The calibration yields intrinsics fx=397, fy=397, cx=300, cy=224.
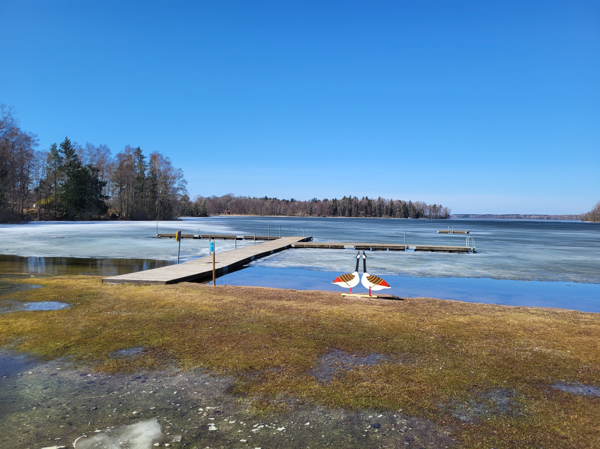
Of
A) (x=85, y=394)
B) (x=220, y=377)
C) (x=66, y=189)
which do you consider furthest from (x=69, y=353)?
(x=66, y=189)

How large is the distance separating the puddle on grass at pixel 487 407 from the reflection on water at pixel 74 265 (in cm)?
1340

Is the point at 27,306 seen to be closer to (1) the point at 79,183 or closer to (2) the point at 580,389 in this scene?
(2) the point at 580,389

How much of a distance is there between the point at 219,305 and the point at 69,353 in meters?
3.38

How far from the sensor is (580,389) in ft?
15.1

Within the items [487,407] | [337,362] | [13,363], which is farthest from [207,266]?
[487,407]

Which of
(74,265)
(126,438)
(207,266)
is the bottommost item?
(74,265)

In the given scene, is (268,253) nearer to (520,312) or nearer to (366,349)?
(520,312)

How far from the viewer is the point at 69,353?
5.62 metres

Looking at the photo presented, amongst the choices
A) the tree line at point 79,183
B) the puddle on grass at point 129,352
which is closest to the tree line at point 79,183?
the tree line at point 79,183

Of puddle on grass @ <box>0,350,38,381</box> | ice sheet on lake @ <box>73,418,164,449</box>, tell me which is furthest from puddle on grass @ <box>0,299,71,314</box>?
ice sheet on lake @ <box>73,418,164,449</box>

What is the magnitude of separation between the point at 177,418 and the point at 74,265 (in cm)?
1521

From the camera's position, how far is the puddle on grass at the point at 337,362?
194 inches

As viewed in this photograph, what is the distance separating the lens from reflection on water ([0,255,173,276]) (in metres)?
14.9

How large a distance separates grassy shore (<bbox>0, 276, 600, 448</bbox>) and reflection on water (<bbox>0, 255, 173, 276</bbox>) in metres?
5.47
